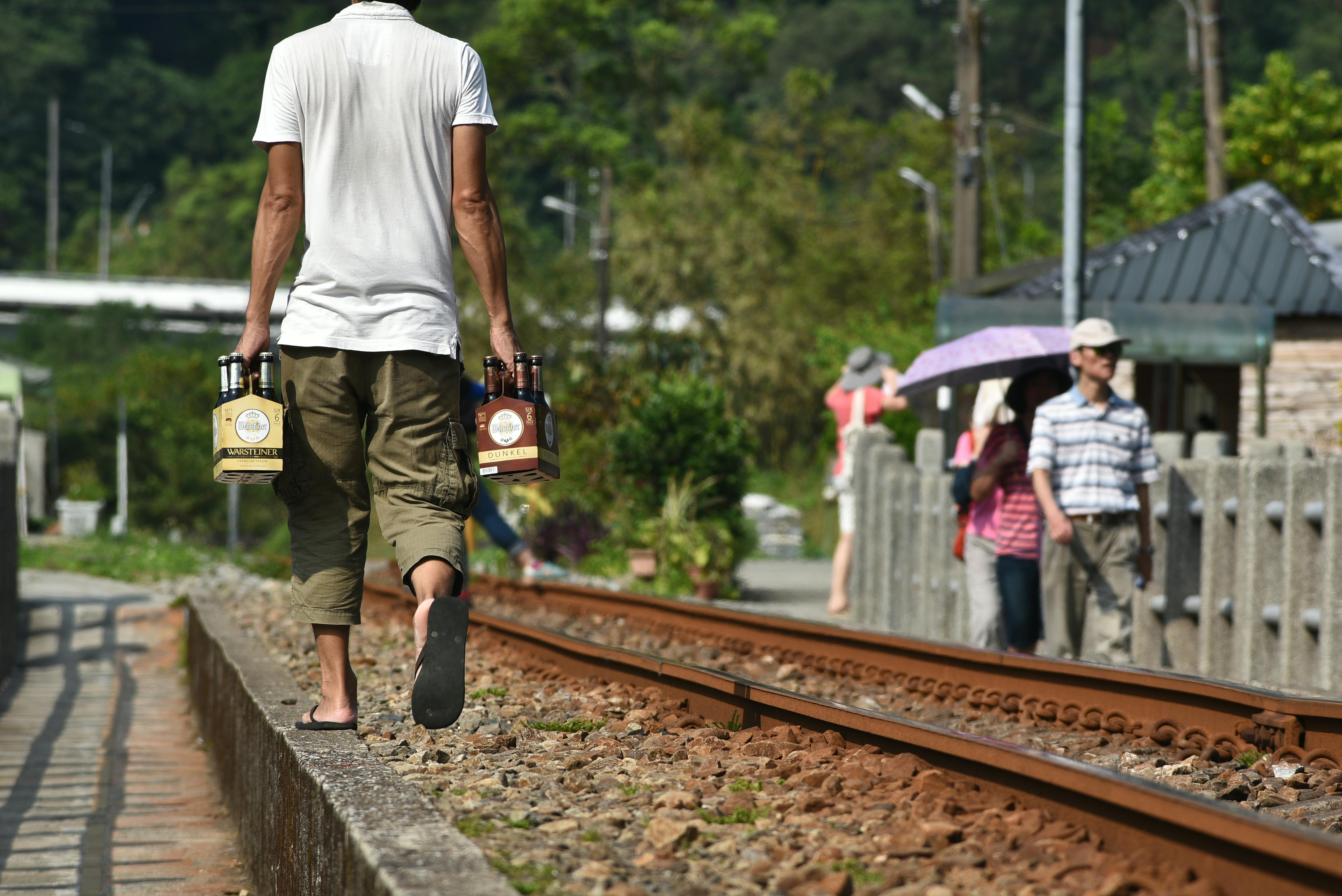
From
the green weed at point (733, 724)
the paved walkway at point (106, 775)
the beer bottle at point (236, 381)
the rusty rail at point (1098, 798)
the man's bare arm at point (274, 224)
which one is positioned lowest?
the paved walkway at point (106, 775)

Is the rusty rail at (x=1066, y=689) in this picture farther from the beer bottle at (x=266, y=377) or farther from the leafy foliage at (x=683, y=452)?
the leafy foliage at (x=683, y=452)

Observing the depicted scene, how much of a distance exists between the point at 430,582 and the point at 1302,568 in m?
4.83

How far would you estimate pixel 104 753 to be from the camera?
8.06 m

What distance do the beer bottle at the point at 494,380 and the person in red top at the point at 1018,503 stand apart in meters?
4.35

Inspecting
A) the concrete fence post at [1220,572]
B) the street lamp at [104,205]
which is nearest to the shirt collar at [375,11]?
the concrete fence post at [1220,572]

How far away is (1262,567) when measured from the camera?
7.60m

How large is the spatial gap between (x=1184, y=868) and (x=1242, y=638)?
213 inches

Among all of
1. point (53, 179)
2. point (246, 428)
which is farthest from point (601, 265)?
point (53, 179)

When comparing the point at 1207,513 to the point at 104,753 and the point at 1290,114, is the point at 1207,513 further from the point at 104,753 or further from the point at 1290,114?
the point at 1290,114

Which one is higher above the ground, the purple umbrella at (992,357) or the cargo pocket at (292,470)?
the purple umbrella at (992,357)

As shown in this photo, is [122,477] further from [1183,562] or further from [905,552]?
[1183,562]

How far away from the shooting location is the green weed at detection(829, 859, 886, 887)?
2.69m

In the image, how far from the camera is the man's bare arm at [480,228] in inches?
163

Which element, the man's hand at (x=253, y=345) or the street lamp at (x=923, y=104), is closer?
the man's hand at (x=253, y=345)
